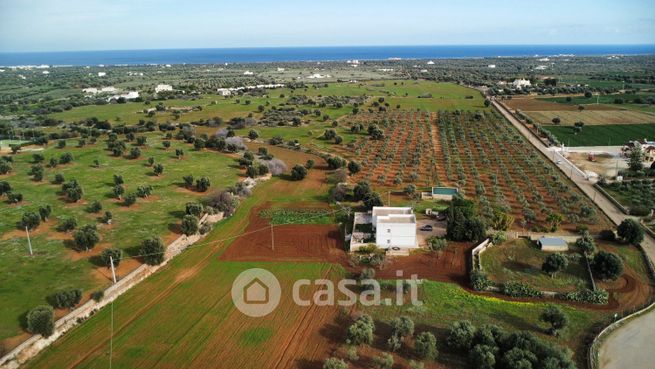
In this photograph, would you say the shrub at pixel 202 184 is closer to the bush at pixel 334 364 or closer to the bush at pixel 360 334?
the bush at pixel 360 334

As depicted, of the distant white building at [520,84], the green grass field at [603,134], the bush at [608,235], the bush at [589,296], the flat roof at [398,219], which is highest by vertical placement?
the distant white building at [520,84]

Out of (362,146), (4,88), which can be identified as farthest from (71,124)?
(4,88)

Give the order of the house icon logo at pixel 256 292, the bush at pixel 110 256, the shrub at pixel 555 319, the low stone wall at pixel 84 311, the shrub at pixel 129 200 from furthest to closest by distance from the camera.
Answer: the shrub at pixel 129 200 → the bush at pixel 110 256 → the house icon logo at pixel 256 292 → the shrub at pixel 555 319 → the low stone wall at pixel 84 311

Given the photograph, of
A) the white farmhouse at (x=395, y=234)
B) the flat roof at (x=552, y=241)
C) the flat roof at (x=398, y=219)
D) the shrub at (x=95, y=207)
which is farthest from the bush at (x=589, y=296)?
the shrub at (x=95, y=207)

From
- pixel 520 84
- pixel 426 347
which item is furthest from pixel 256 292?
pixel 520 84

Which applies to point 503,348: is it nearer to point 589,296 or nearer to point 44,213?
point 589,296

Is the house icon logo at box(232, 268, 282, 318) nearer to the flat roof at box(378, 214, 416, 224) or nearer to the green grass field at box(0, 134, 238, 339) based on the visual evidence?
the green grass field at box(0, 134, 238, 339)
